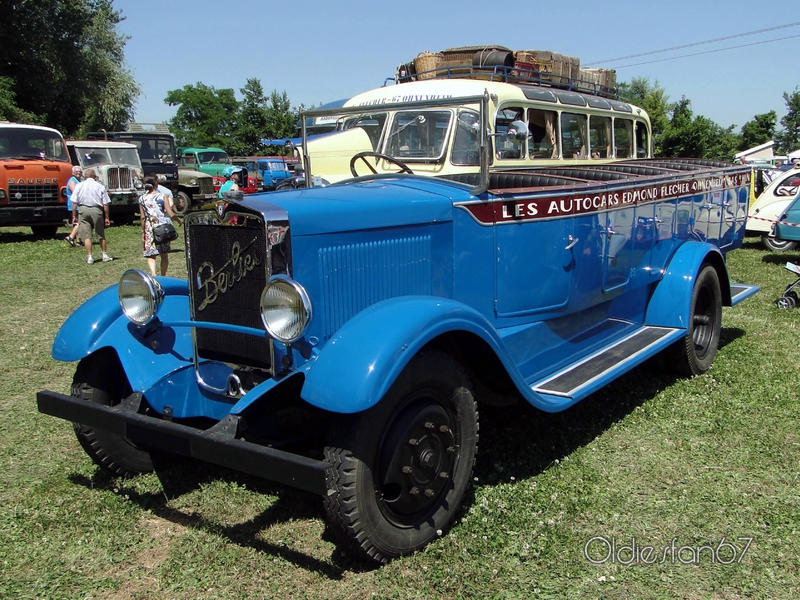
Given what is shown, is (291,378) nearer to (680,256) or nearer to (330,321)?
(330,321)

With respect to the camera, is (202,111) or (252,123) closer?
(252,123)

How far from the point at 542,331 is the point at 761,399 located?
189 centimetres

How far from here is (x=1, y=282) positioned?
951 cm

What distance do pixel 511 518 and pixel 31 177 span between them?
44.9 ft

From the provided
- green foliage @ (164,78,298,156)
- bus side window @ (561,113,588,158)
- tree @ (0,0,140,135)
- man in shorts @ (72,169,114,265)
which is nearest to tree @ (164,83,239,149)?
green foliage @ (164,78,298,156)

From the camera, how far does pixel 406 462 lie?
9.24 feet

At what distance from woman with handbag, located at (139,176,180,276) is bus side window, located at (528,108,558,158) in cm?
495

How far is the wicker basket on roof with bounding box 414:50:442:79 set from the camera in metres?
7.55

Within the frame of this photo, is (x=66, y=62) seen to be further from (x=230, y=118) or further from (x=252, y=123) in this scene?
(x=230, y=118)

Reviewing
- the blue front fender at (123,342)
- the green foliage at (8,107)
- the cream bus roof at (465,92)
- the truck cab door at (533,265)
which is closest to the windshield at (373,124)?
the cream bus roof at (465,92)

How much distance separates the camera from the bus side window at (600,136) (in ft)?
25.0

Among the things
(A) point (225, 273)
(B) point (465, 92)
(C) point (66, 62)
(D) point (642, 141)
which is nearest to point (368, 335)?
(A) point (225, 273)

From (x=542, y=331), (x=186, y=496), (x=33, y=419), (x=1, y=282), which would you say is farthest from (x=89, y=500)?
(x=1, y=282)

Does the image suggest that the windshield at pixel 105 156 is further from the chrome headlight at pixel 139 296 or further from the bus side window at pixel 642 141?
the chrome headlight at pixel 139 296
